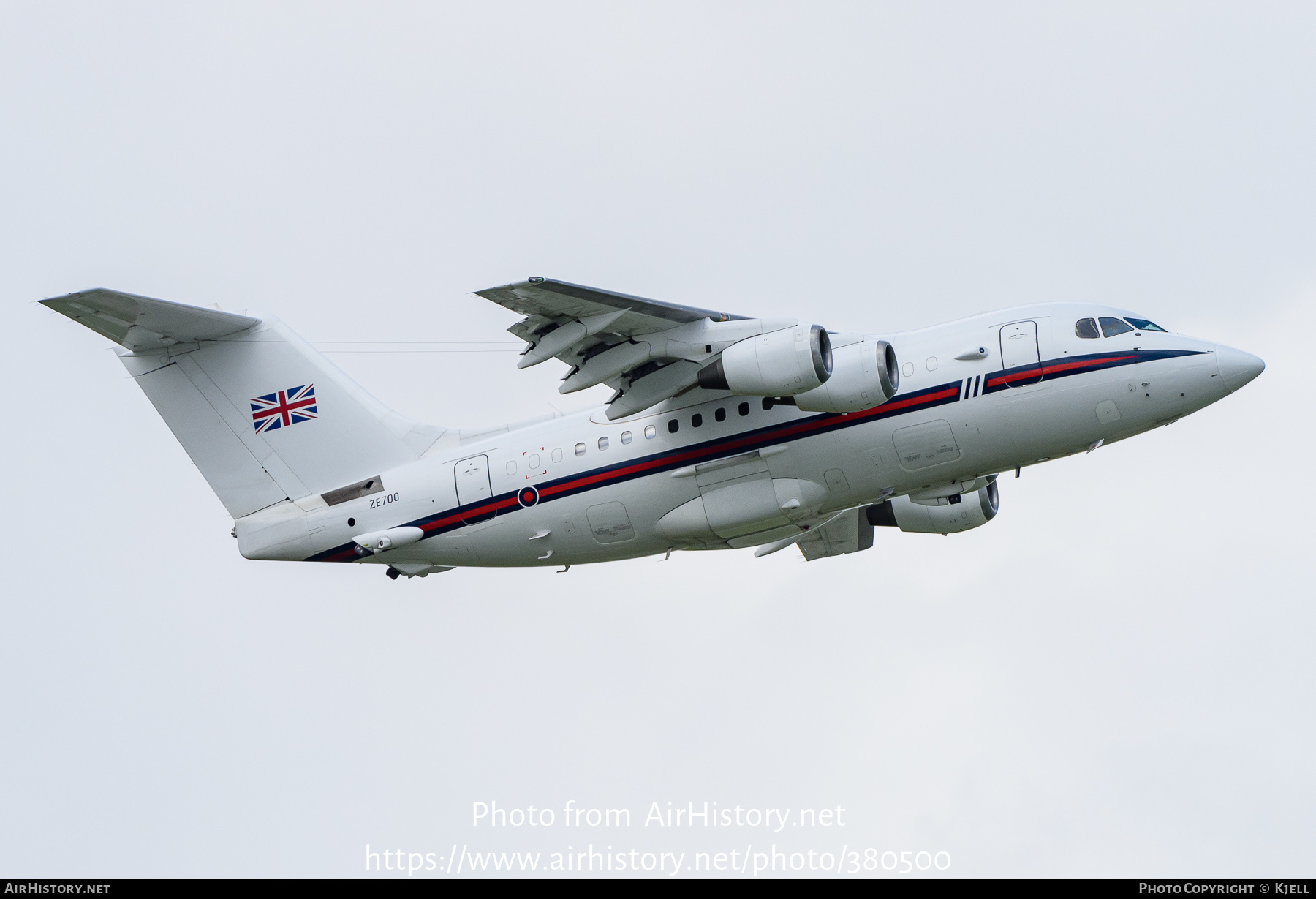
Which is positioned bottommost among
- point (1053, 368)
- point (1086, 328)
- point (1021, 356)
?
point (1053, 368)

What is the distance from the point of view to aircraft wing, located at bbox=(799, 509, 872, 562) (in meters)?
19.8

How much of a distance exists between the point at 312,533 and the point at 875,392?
7301 millimetres

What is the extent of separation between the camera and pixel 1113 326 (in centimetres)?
1605

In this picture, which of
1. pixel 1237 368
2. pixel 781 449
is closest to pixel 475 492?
pixel 781 449

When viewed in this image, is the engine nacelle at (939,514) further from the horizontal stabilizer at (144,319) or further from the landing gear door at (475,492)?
the horizontal stabilizer at (144,319)

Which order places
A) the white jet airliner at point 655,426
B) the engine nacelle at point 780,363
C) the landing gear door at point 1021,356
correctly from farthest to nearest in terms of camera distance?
1. the landing gear door at point 1021,356
2. the white jet airliner at point 655,426
3. the engine nacelle at point 780,363

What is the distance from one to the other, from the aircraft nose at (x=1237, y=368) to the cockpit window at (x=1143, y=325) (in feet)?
2.41

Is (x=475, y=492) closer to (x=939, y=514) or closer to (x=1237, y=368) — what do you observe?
(x=939, y=514)

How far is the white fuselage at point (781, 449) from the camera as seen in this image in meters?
15.8

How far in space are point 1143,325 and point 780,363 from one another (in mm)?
4097

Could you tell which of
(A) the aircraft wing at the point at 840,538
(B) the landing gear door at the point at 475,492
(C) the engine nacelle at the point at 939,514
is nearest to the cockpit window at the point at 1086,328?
(C) the engine nacelle at the point at 939,514

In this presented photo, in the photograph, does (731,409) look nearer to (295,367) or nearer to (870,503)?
(870,503)

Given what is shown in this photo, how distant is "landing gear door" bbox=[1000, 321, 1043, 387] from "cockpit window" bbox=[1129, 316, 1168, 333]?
3.48ft

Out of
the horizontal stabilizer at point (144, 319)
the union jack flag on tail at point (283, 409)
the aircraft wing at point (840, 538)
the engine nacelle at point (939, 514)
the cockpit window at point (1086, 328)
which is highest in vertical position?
the horizontal stabilizer at point (144, 319)
